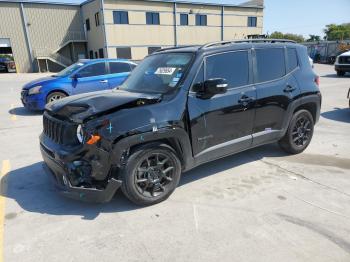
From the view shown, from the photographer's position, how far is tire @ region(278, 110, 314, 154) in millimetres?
5000

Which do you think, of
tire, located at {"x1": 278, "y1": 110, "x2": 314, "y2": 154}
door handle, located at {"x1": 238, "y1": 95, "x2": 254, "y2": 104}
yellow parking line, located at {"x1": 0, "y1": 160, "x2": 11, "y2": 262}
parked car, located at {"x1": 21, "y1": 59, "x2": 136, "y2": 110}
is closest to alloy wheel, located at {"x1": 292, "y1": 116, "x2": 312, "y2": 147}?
tire, located at {"x1": 278, "y1": 110, "x2": 314, "y2": 154}

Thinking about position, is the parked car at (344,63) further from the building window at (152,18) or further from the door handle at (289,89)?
the building window at (152,18)

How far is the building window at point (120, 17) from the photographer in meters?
34.7

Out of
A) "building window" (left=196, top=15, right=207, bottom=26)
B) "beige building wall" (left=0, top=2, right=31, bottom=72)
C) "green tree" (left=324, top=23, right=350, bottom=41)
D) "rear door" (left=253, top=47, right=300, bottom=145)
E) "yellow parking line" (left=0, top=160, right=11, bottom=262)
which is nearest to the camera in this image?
"yellow parking line" (left=0, top=160, right=11, bottom=262)

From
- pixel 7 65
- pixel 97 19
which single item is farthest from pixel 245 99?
pixel 7 65

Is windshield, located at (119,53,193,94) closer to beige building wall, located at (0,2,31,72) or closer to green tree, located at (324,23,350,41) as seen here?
beige building wall, located at (0,2,31,72)

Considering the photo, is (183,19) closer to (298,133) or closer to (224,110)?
(298,133)

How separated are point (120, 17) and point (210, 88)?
114ft

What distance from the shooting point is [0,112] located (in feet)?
32.2

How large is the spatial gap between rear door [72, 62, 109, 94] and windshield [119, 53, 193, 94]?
4.95m

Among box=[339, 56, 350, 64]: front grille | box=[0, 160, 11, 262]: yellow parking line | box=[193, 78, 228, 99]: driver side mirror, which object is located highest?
box=[193, 78, 228, 99]: driver side mirror

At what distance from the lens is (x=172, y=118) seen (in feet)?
Result: 11.6

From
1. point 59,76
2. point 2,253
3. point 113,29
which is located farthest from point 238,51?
point 113,29

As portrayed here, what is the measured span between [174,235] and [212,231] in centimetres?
40
